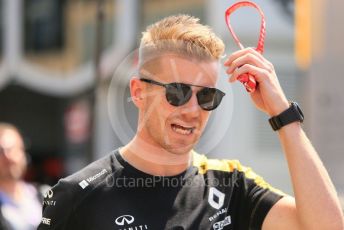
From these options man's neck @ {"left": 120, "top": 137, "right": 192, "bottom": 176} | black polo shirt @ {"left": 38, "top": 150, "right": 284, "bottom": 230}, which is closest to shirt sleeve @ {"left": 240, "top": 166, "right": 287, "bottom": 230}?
black polo shirt @ {"left": 38, "top": 150, "right": 284, "bottom": 230}

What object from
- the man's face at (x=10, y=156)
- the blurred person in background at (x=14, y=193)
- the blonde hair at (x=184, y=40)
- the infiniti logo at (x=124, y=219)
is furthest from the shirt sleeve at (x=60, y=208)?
the man's face at (x=10, y=156)

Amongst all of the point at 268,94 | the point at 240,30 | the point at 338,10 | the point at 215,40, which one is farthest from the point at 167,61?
the point at 240,30

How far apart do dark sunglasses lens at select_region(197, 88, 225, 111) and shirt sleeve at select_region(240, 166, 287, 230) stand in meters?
0.29

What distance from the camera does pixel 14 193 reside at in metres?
4.71

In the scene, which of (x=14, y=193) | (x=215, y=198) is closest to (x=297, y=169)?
(x=215, y=198)

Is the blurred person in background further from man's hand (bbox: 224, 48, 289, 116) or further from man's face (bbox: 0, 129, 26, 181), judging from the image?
man's hand (bbox: 224, 48, 289, 116)

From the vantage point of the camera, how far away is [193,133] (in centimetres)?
224

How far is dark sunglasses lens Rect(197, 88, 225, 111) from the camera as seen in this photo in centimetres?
227

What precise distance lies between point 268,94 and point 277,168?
25.5 ft

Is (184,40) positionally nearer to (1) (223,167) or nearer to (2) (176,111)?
(2) (176,111)

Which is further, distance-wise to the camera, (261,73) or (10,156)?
(10,156)

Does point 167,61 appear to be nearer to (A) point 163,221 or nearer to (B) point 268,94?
(B) point 268,94

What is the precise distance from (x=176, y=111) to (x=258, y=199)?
1.34 ft

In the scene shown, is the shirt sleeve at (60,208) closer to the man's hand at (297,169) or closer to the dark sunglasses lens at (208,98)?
the dark sunglasses lens at (208,98)
